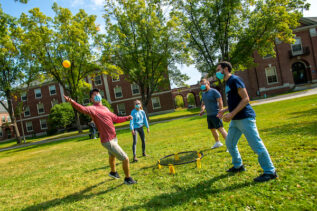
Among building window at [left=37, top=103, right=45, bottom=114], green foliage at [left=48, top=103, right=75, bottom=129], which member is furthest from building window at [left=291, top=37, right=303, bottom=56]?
building window at [left=37, top=103, right=45, bottom=114]

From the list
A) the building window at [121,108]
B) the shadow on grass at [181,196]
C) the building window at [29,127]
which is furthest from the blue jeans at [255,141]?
the building window at [29,127]

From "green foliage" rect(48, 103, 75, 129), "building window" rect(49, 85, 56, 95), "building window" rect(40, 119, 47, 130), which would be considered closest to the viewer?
"green foliage" rect(48, 103, 75, 129)

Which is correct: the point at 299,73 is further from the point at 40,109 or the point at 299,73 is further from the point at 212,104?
the point at 40,109

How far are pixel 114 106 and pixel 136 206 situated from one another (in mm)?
39771

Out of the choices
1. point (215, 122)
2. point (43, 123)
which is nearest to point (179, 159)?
point (215, 122)

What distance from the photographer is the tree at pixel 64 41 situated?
2277 cm

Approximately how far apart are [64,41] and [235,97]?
1008 inches

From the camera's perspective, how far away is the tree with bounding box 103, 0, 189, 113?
2389 cm

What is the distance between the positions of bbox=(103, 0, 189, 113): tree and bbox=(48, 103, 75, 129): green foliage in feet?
58.1

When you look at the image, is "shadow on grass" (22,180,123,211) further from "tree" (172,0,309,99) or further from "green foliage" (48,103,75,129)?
"green foliage" (48,103,75,129)

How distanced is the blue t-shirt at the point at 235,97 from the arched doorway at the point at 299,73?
38.9m

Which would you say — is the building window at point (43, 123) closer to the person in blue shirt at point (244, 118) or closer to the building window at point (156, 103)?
the building window at point (156, 103)

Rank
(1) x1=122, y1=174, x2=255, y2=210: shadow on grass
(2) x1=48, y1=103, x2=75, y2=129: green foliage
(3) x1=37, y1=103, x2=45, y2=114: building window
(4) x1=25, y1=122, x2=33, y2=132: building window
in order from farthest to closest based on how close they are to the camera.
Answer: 1. (4) x1=25, y1=122, x2=33, y2=132: building window
2. (3) x1=37, y1=103, x2=45, y2=114: building window
3. (2) x1=48, y1=103, x2=75, y2=129: green foliage
4. (1) x1=122, y1=174, x2=255, y2=210: shadow on grass

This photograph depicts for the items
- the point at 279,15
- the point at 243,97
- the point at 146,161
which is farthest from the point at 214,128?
the point at 279,15
